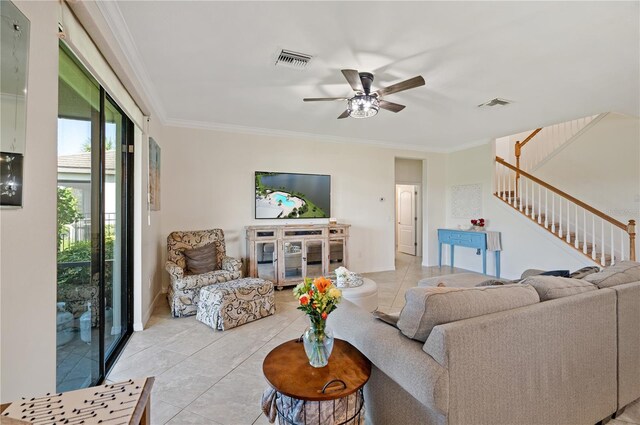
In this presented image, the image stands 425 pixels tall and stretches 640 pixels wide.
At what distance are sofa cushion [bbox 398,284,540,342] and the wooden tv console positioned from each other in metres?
3.33

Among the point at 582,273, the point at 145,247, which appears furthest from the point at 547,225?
the point at 145,247

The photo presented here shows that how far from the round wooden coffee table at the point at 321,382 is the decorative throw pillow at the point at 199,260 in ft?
8.83


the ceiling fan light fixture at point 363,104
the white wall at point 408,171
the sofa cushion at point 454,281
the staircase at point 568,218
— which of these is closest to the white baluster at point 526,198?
the staircase at point 568,218

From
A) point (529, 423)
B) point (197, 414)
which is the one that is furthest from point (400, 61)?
point (197, 414)

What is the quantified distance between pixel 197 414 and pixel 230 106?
132 inches

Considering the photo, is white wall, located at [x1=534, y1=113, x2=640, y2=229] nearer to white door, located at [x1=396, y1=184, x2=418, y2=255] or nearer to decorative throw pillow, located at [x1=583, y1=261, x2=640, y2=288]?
white door, located at [x1=396, y1=184, x2=418, y2=255]

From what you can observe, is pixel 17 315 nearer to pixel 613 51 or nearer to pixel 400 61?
pixel 400 61

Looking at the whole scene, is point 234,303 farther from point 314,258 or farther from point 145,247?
point 314,258

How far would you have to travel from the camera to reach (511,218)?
5.29 m

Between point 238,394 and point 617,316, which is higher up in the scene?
point 617,316

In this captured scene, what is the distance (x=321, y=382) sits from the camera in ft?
4.20

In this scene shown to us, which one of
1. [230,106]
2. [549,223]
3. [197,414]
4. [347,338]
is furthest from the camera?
[549,223]

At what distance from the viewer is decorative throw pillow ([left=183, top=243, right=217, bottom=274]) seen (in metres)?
3.86

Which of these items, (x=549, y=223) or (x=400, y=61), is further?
(x=549, y=223)
